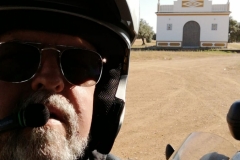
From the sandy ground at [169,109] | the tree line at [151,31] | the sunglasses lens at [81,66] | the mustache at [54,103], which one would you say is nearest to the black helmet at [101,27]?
the sunglasses lens at [81,66]

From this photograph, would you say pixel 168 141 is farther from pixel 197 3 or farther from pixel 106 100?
pixel 197 3

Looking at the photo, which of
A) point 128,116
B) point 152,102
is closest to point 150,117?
point 128,116

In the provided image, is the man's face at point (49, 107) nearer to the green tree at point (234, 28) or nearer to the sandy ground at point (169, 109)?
the sandy ground at point (169, 109)

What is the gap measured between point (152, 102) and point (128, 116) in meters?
1.32

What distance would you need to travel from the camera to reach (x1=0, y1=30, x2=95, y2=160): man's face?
3.80ft

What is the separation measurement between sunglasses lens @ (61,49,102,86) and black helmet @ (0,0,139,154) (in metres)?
0.10

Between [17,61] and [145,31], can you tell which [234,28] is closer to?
[145,31]

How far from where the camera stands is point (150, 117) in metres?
6.50

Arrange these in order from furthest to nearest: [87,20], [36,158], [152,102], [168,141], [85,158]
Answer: [152,102]
[168,141]
[85,158]
[87,20]
[36,158]

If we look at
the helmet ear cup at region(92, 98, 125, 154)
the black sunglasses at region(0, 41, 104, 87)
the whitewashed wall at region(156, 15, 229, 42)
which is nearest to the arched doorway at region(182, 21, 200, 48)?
the whitewashed wall at region(156, 15, 229, 42)

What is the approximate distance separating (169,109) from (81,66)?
5.91m

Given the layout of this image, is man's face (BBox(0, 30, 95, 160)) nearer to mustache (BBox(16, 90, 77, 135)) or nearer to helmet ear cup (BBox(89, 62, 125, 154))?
mustache (BBox(16, 90, 77, 135))

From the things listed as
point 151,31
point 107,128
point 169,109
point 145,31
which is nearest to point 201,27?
point 145,31

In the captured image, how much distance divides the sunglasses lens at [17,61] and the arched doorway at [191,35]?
1304 inches
